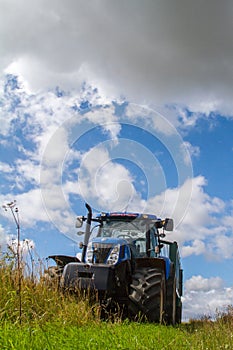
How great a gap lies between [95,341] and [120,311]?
4252 mm

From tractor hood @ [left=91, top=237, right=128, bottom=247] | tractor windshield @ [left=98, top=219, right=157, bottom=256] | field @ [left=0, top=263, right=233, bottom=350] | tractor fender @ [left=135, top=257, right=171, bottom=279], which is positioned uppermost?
tractor windshield @ [left=98, top=219, right=157, bottom=256]

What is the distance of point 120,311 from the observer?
32.1 ft

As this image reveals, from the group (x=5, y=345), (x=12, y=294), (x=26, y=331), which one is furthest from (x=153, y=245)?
(x=5, y=345)

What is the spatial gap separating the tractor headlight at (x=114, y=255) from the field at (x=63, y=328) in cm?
104

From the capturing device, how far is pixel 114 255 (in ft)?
32.6

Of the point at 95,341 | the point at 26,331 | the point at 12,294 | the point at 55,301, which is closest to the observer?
the point at 95,341

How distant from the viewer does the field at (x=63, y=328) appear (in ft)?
18.0

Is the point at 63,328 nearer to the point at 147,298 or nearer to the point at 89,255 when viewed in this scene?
the point at 147,298

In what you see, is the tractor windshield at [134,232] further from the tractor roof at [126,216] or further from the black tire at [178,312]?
the black tire at [178,312]

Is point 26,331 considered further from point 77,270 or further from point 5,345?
point 77,270

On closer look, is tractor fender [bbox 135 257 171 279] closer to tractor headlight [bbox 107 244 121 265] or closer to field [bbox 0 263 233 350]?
tractor headlight [bbox 107 244 121 265]

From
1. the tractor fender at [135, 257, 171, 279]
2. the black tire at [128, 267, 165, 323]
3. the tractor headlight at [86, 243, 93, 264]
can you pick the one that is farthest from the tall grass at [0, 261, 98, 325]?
the tractor fender at [135, 257, 171, 279]

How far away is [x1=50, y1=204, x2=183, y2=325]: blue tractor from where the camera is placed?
30.8ft

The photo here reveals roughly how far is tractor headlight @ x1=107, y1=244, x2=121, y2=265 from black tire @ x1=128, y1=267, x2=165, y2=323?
51 centimetres
